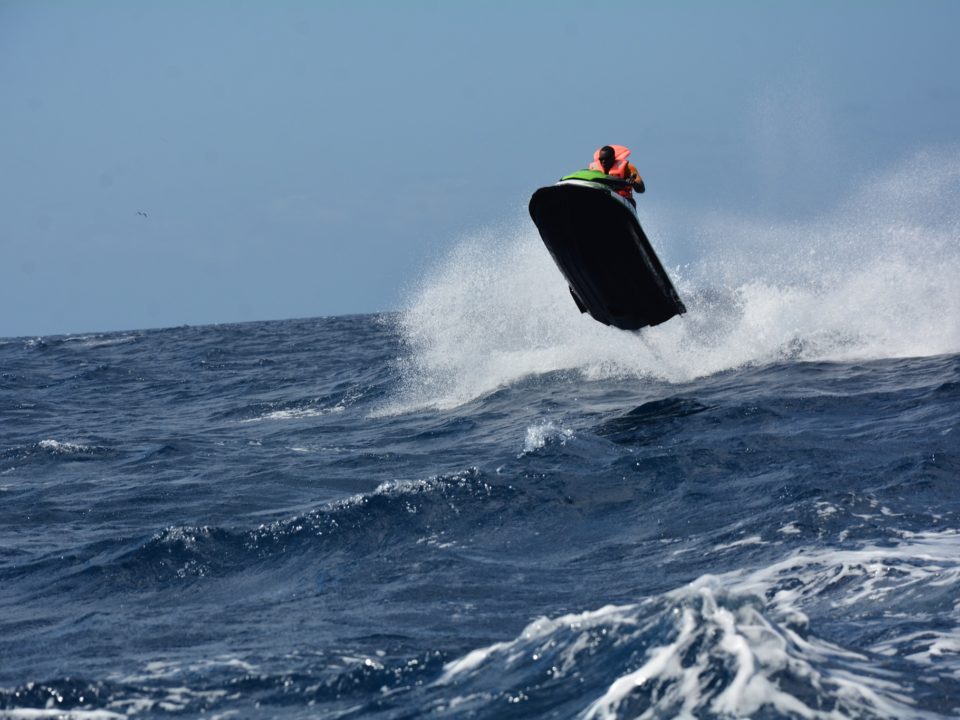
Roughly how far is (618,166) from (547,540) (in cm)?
693

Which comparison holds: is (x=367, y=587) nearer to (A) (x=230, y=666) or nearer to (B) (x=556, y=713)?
(A) (x=230, y=666)

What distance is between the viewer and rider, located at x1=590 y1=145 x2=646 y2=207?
531 inches

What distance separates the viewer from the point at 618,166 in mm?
13547

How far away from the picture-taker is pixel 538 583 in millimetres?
6723

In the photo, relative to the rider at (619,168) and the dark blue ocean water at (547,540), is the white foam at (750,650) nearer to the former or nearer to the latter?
the dark blue ocean water at (547,540)

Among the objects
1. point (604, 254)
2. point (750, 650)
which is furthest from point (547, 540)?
point (604, 254)

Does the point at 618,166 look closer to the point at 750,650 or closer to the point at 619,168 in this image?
the point at 619,168

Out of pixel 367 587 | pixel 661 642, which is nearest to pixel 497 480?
pixel 367 587

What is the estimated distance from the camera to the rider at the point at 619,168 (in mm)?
13500

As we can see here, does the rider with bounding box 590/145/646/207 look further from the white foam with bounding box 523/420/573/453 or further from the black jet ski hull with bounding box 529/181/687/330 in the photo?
the white foam with bounding box 523/420/573/453

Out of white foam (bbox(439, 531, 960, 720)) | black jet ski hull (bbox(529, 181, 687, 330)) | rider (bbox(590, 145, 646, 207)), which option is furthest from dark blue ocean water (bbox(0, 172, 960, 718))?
rider (bbox(590, 145, 646, 207))

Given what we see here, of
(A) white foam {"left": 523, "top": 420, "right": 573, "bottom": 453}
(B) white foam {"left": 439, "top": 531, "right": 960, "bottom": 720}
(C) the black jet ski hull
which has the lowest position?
(B) white foam {"left": 439, "top": 531, "right": 960, "bottom": 720}

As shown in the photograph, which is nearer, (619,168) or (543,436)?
(543,436)

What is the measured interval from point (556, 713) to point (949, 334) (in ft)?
42.2
